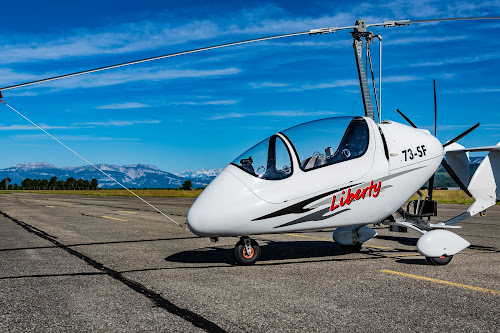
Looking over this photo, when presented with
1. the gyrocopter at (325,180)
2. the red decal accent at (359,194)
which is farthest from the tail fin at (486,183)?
the red decal accent at (359,194)

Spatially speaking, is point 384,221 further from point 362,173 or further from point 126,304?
point 126,304

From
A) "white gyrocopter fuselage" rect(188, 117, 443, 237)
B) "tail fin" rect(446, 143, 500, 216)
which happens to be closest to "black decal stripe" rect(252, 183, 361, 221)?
"white gyrocopter fuselage" rect(188, 117, 443, 237)

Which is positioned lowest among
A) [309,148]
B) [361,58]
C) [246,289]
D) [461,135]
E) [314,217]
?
[246,289]

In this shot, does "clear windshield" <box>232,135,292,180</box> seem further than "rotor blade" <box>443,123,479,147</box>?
No

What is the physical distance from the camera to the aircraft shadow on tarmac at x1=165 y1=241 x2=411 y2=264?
838 centimetres

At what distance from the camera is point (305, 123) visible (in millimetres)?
7887

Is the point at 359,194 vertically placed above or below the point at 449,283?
above

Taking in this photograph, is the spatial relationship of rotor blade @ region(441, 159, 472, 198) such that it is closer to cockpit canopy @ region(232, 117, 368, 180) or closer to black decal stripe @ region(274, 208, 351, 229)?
cockpit canopy @ region(232, 117, 368, 180)

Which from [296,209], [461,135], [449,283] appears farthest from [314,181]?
[461,135]

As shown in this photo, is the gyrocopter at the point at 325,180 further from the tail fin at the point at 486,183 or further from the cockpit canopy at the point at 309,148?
the tail fin at the point at 486,183

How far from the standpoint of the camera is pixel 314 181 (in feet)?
24.2

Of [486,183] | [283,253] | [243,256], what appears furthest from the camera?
[486,183]

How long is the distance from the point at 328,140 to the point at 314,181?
2.69ft

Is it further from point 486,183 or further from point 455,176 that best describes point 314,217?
point 486,183
